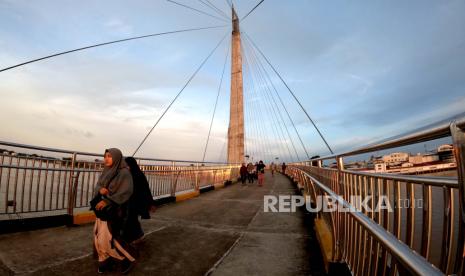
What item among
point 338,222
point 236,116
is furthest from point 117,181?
point 236,116

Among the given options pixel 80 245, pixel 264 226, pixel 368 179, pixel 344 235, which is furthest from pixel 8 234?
pixel 368 179

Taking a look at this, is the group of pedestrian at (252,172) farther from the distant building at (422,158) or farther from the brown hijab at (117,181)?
the distant building at (422,158)

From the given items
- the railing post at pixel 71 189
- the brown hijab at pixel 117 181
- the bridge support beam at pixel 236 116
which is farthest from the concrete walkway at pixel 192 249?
the bridge support beam at pixel 236 116

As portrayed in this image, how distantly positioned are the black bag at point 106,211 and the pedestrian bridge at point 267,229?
684 mm

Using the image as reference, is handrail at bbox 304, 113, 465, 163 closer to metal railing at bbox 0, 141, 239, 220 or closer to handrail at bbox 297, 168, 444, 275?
handrail at bbox 297, 168, 444, 275

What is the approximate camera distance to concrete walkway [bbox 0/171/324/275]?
3717mm

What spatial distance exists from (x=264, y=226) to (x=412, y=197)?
4839 mm

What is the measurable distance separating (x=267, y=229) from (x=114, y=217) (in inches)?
133

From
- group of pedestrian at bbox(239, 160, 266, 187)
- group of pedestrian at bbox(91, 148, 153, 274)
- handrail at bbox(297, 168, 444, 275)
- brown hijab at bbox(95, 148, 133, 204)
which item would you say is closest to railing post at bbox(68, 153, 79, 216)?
group of pedestrian at bbox(91, 148, 153, 274)

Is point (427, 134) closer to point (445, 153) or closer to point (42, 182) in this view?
point (445, 153)

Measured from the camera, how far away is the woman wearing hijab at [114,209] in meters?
3.69

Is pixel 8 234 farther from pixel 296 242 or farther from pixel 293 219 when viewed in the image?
pixel 293 219

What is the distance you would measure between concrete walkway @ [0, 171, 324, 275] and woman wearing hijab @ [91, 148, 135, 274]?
9.0 inches

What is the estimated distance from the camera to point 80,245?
4.65m
